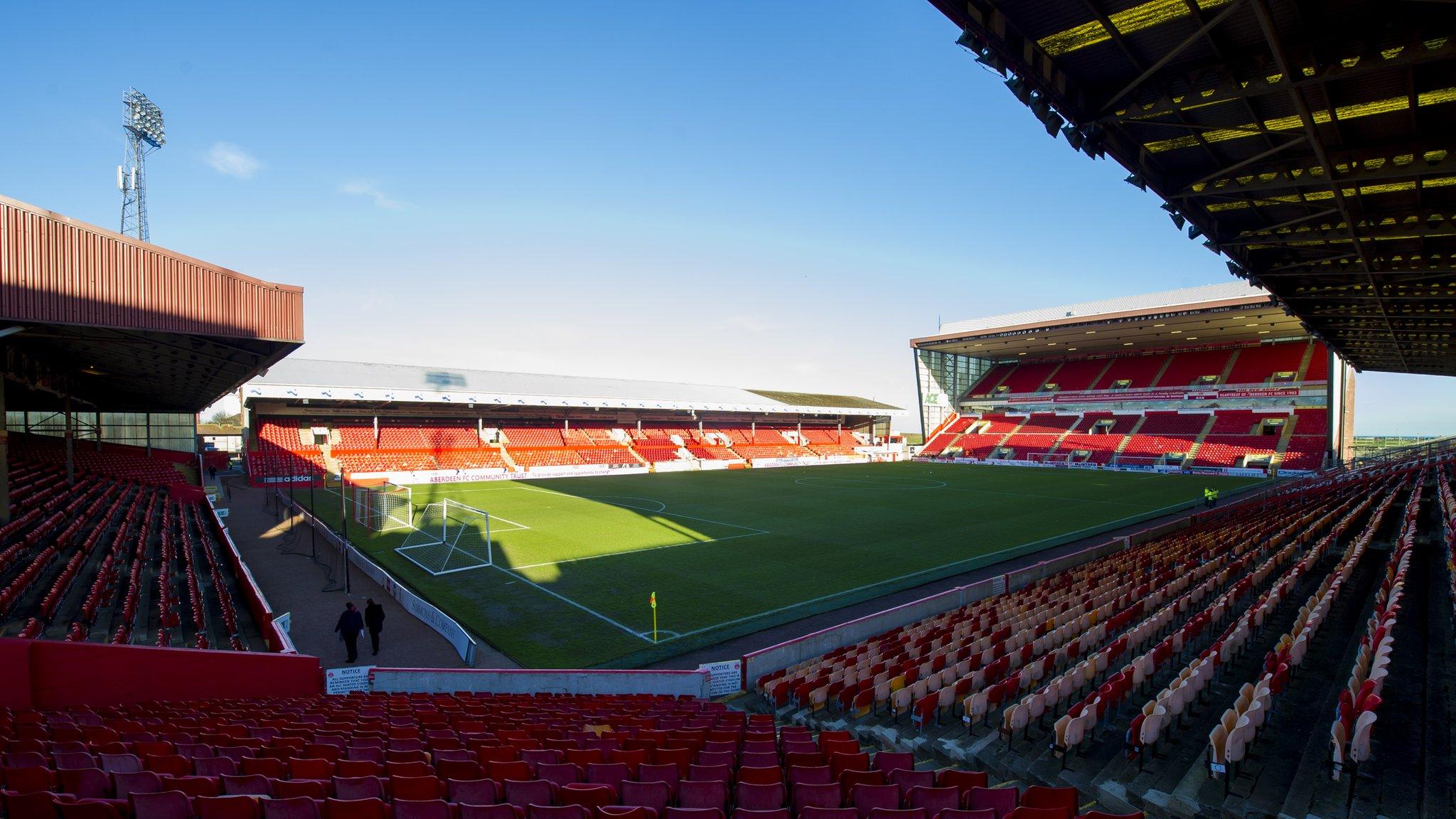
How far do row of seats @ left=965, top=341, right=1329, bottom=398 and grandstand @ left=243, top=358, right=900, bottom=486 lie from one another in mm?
18468

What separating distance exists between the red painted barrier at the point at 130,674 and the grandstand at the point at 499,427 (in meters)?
25.9

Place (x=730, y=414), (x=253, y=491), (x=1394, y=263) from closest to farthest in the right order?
1. (x=1394, y=263)
2. (x=253, y=491)
3. (x=730, y=414)

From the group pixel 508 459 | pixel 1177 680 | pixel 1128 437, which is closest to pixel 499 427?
pixel 508 459

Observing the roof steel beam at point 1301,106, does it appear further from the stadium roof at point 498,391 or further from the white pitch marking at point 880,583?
the stadium roof at point 498,391

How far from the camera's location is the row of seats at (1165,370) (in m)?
53.7

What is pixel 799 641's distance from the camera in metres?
11.8

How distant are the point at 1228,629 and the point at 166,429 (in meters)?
58.4

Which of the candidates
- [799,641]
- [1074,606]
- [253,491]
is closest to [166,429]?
[253,491]

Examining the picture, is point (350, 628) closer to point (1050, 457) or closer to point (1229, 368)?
point (1050, 457)

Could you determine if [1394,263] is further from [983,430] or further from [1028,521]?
[983,430]

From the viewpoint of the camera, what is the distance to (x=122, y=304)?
12.9 m

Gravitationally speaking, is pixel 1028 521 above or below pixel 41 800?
below

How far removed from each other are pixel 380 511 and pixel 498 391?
25676 mm

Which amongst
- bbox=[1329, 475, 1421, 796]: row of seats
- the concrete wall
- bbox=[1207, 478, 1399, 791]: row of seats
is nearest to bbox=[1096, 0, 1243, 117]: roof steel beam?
bbox=[1329, 475, 1421, 796]: row of seats
